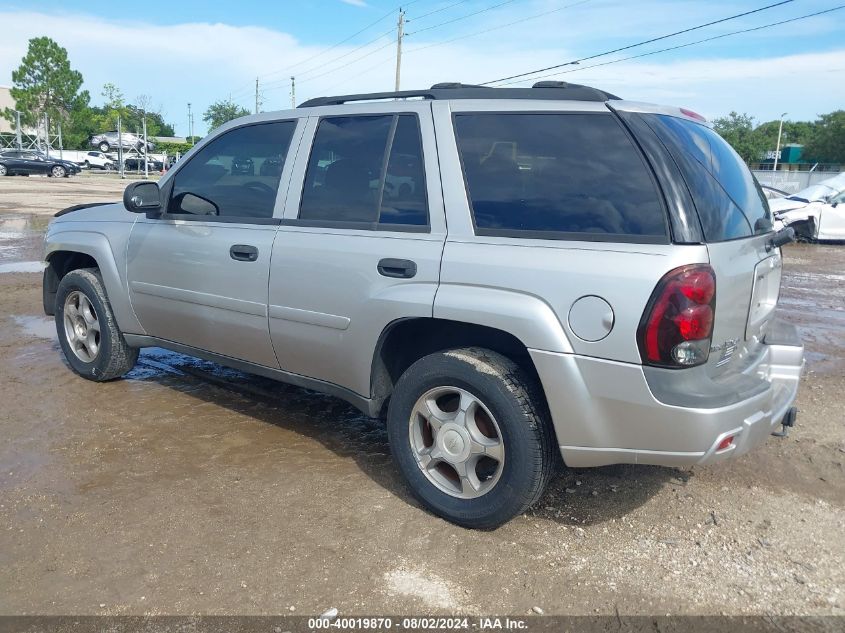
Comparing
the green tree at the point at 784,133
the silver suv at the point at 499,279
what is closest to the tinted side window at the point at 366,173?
the silver suv at the point at 499,279

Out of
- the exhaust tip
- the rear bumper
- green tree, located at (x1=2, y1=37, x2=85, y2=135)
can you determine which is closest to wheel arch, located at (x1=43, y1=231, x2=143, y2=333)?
the rear bumper

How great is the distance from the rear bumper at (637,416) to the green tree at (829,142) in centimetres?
7027

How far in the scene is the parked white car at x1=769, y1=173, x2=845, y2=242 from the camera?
16.0 metres

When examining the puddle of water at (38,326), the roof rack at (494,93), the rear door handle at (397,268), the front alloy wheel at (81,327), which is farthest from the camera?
the puddle of water at (38,326)

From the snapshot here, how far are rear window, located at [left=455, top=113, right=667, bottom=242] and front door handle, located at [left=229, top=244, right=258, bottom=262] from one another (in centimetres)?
134

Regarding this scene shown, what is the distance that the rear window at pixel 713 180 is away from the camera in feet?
9.83

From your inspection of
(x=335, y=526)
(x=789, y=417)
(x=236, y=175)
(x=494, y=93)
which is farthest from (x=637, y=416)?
(x=236, y=175)

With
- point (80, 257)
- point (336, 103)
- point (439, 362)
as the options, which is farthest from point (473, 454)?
point (80, 257)

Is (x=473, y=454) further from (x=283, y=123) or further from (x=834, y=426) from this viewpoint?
(x=834, y=426)

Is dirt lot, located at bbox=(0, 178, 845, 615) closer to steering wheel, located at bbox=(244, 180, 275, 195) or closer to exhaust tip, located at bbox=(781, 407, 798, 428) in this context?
exhaust tip, located at bbox=(781, 407, 798, 428)

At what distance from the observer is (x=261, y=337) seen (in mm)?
4125

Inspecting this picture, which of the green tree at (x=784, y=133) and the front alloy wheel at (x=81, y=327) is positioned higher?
the green tree at (x=784, y=133)

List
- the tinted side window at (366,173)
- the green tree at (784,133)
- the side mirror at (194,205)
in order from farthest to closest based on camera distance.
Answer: the green tree at (784,133)
the side mirror at (194,205)
the tinted side window at (366,173)

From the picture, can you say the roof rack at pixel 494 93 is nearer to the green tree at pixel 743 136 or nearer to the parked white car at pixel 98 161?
the parked white car at pixel 98 161
